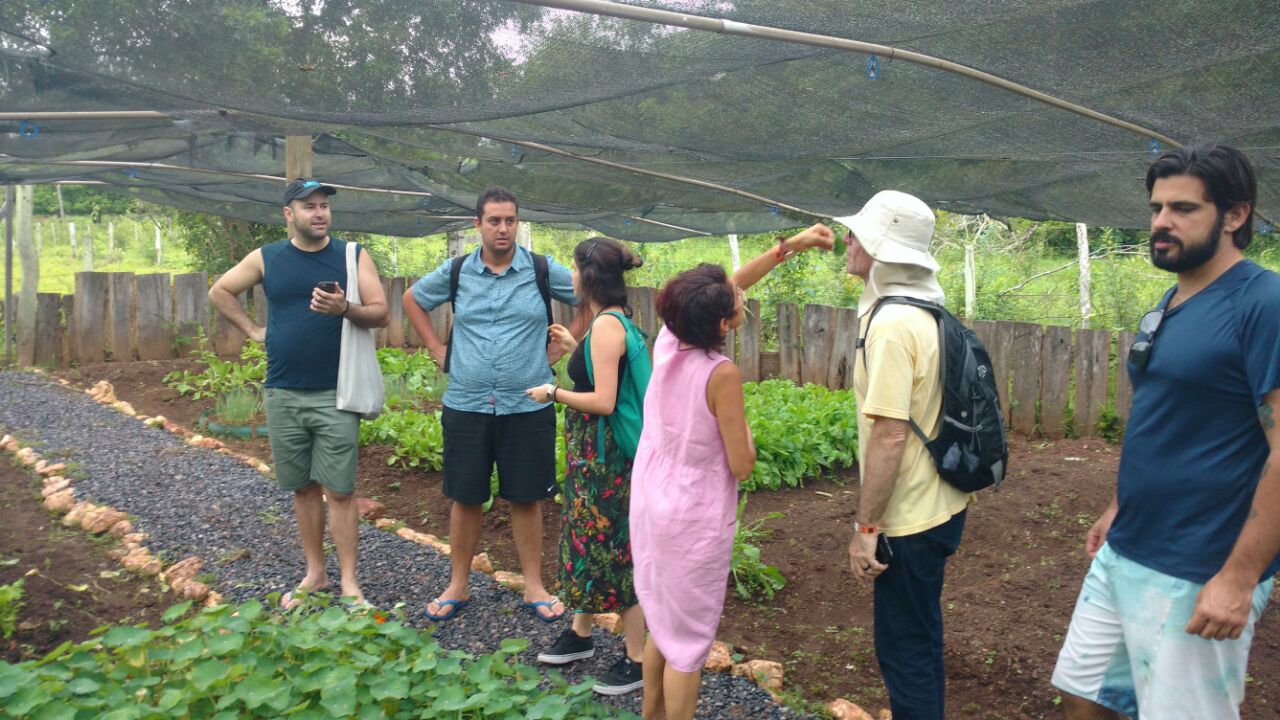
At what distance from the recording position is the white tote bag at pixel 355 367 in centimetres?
425

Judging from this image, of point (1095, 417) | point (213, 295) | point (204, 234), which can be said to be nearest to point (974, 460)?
point (213, 295)

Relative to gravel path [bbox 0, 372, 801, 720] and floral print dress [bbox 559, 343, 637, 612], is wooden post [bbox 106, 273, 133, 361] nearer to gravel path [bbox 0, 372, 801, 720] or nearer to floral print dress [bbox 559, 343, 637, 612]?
gravel path [bbox 0, 372, 801, 720]

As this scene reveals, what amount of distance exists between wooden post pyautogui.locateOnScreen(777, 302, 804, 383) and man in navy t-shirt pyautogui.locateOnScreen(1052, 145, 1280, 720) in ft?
24.4

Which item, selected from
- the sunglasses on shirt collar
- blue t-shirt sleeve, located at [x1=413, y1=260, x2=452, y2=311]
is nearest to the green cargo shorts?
blue t-shirt sleeve, located at [x1=413, y1=260, x2=452, y2=311]

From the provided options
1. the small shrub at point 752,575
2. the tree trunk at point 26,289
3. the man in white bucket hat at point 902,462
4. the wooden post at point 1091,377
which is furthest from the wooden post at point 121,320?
the man in white bucket hat at point 902,462

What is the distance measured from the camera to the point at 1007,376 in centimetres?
827

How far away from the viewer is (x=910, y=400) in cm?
275

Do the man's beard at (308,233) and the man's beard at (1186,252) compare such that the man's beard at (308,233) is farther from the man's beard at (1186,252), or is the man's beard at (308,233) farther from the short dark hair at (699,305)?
the man's beard at (1186,252)

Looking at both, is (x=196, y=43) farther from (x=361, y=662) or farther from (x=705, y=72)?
(x=361, y=662)

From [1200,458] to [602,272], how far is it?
2038 mm

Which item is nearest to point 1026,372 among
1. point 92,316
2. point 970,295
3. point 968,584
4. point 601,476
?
point 968,584

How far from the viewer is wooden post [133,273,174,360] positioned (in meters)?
10.8

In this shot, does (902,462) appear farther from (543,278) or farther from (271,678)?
(543,278)

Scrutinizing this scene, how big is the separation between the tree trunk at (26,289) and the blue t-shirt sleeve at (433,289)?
28.0 ft
